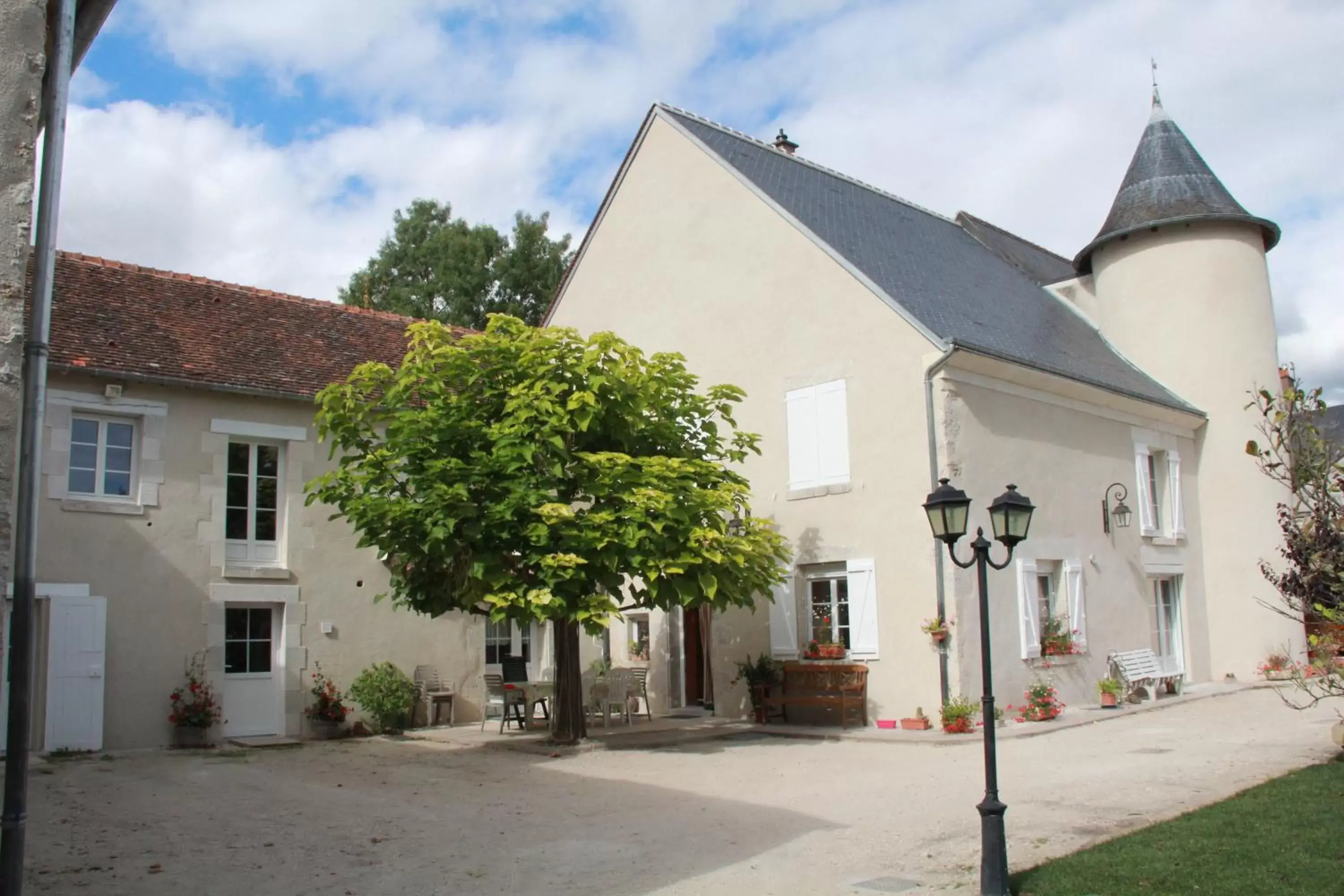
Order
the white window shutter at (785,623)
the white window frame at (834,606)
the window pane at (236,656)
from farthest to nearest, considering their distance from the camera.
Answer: the white window shutter at (785,623) < the white window frame at (834,606) < the window pane at (236,656)

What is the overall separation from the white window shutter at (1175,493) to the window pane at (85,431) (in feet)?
48.7

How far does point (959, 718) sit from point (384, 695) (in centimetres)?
692

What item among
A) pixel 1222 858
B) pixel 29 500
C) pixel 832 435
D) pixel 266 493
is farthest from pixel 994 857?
pixel 266 493

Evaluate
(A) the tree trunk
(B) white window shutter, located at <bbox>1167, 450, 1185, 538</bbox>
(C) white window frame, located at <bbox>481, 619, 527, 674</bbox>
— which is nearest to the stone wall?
(A) the tree trunk

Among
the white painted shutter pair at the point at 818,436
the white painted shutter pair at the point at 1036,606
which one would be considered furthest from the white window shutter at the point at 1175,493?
the white painted shutter pair at the point at 818,436

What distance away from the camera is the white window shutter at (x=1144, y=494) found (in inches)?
652

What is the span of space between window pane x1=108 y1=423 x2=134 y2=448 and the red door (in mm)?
7663

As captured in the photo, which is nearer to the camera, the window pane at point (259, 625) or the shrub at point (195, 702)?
the shrub at point (195, 702)

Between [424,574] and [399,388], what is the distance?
196 centimetres

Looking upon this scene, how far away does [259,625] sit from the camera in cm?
1391

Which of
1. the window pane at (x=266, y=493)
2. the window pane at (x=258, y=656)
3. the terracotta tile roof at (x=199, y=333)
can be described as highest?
the terracotta tile roof at (x=199, y=333)

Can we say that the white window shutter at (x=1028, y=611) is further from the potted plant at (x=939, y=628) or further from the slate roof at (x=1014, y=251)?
the slate roof at (x=1014, y=251)

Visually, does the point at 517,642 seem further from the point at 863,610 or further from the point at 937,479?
the point at 937,479

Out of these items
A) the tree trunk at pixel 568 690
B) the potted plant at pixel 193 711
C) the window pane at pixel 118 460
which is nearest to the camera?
the tree trunk at pixel 568 690
